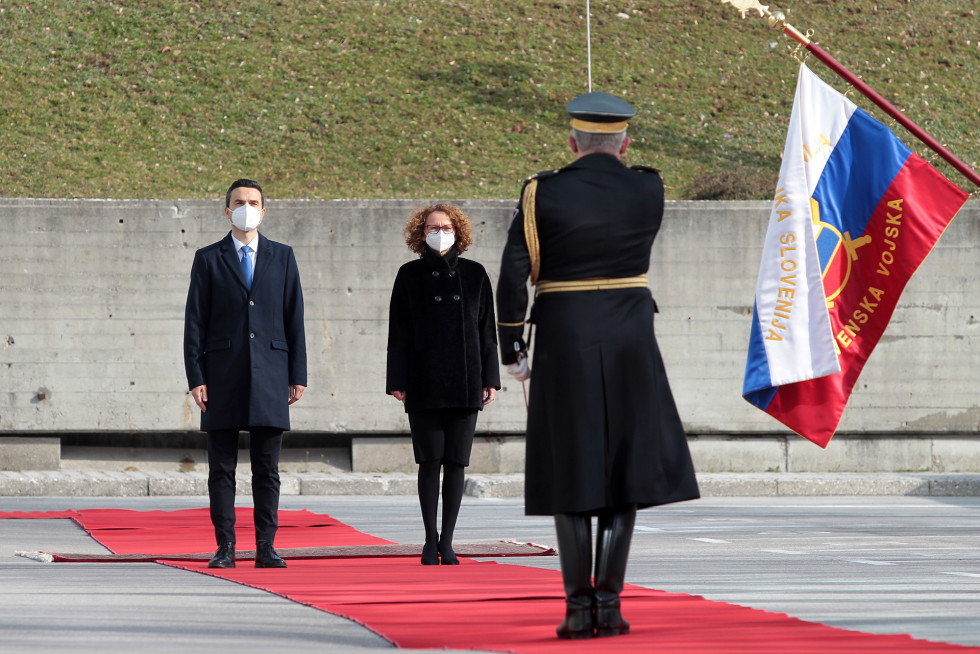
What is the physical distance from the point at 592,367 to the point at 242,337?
295 cm

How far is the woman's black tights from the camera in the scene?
7543 mm

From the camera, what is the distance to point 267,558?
287 inches

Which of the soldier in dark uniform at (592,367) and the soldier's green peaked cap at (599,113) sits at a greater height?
the soldier's green peaked cap at (599,113)

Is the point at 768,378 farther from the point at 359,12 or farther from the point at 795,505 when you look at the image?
the point at 359,12

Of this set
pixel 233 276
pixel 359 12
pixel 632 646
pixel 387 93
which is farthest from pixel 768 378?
pixel 359 12

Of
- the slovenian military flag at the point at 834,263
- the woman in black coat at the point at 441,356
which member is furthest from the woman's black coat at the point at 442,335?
the slovenian military flag at the point at 834,263

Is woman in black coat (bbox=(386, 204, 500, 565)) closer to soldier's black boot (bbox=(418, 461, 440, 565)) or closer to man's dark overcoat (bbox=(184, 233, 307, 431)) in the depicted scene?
soldier's black boot (bbox=(418, 461, 440, 565))

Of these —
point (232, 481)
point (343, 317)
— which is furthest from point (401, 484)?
point (232, 481)

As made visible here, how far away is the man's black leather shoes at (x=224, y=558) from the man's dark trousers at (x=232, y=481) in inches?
1.2

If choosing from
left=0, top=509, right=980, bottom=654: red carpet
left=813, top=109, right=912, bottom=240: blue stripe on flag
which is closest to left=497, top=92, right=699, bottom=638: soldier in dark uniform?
left=0, top=509, right=980, bottom=654: red carpet

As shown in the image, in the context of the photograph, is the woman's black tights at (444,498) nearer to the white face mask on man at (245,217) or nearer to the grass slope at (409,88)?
the white face mask on man at (245,217)

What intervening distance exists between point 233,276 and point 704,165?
1470cm

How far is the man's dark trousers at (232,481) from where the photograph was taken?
23.9 feet

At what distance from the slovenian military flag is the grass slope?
8.68 meters
